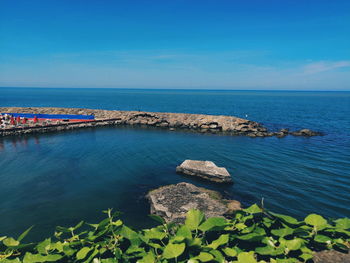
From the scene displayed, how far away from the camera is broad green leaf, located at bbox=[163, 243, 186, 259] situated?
232 cm

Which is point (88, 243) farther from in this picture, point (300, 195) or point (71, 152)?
point (71, 152)

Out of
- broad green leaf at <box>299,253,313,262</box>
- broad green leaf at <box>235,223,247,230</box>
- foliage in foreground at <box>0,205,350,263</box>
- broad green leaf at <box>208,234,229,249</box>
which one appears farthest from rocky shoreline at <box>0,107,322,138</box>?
broad green leaf at <box>208,234,229,249</box>

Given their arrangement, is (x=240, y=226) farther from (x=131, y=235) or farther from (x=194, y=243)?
(x=131, y=235)

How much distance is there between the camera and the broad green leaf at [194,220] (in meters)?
2.94

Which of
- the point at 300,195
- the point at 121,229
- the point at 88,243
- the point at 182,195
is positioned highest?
the point at 121,229

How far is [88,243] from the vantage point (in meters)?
2.96

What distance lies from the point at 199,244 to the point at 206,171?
41.9 feet

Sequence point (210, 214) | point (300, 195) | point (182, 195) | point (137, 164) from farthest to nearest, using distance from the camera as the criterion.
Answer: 1. point (137, 164)
2. point (300, 195)
3. point (182, 195)
4. point (210, 214)

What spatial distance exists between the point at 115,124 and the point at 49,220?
29152 mm

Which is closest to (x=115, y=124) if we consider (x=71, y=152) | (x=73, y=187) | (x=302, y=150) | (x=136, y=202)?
(x=71, y=152)

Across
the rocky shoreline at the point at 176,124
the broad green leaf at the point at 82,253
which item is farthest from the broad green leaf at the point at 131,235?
the rocky shoreline at the point at 176,124

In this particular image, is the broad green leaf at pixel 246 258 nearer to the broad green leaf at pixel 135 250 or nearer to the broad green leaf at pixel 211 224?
the broad green leaf at pixel 211 224

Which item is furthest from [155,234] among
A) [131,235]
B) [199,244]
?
[199,244]

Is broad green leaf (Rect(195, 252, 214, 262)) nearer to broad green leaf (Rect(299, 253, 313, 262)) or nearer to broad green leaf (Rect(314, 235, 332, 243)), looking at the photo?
broad green leaf (Rect(299, 253, 313, 262))
